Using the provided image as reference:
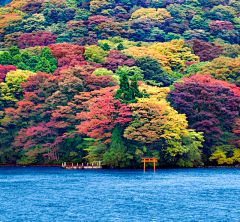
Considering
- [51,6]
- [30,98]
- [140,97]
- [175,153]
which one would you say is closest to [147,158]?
[175,153]

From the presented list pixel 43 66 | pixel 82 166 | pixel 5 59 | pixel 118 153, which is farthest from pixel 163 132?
pixel 5 59

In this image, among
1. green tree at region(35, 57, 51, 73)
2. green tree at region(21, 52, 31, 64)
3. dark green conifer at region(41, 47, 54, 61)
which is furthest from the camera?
green tree at region(21, 52, 31, 64)

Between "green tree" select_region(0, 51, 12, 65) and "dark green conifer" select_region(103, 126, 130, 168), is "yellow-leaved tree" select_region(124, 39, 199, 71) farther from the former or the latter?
"dark green conifer" select_region(103, 126, 130, 168)

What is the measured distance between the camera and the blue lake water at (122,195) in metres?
36.6

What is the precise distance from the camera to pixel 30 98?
74375 millimetres

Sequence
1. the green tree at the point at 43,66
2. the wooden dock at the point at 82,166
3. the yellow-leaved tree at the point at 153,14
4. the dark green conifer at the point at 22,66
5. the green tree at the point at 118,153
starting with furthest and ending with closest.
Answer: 1. the yellow-leaved tree at the point at 153,14
2. the dark green conifer at the point at 22,66
3. the green tree at the point at 43,66
4. the wooden dock at the point at 82,166
5. the green tree at the point at 118,153

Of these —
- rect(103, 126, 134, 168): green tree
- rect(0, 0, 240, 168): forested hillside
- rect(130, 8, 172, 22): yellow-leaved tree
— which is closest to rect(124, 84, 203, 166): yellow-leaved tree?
rect(0, 0, 240, 168): forested hillside

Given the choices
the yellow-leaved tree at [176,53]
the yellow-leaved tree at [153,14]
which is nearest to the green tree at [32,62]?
the yellow-leaved tree at [176,53]

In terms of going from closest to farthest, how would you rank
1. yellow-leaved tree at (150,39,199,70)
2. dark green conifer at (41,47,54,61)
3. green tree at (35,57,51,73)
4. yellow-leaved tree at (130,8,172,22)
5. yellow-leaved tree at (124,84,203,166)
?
yellow-leaved tree at (124,84,203,166)
green tree at (35,57,51,73)
dark green conifer at (41,47,54,61)
yellow-leaved tree at (150,39,199,70)
yellow-leaved tree at (130,8,172,22)

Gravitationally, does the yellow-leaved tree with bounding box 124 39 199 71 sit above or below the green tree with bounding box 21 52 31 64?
above

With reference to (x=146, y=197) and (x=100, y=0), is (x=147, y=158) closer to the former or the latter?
(x=146, y=197)

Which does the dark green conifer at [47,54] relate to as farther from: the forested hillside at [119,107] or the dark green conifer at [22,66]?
the dark green conifer at [22,66]

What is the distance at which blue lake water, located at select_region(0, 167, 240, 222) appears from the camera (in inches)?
1442

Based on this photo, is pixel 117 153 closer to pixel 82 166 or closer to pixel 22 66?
pixel 82 166
